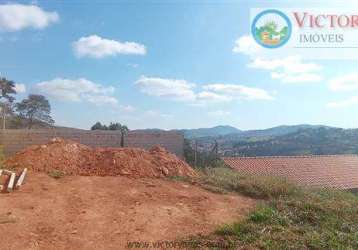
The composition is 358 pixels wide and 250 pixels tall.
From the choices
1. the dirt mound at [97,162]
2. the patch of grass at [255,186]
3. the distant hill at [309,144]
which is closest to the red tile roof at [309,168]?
the dirt mound at [97,162]

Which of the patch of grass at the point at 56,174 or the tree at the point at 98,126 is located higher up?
the tree at the point at 98,126

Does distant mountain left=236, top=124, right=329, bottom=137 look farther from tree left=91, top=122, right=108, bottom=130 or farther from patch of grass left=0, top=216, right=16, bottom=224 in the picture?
patch of grass left=0, top=216, right=16, bottom=224

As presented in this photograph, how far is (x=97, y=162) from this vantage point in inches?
408

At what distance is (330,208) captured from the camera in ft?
25.6

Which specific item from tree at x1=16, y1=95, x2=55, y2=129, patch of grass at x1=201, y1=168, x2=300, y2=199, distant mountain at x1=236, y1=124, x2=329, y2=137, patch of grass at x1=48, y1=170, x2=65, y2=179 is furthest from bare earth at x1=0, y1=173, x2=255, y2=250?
distant mountain at x1=236, y1=124, x2=329, y2=137

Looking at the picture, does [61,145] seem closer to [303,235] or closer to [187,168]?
[187,168]

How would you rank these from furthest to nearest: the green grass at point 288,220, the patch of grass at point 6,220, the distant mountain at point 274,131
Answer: the distant mountain at point 274,131 → the patch of grass at point 6,220 → the green grass at point 288,220

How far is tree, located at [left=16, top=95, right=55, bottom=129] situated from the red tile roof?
46.5ft

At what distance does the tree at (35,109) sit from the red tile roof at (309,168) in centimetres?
1416

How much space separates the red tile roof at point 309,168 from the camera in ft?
53.3

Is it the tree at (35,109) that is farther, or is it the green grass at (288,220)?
the tree at (35,109)

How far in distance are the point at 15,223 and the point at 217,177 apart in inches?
213

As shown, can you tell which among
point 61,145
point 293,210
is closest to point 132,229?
point 293,210

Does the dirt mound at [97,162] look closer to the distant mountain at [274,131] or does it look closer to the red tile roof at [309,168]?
the red tile roof at [309,168]
